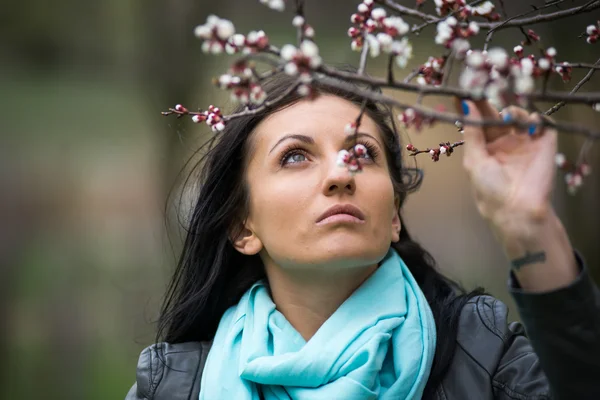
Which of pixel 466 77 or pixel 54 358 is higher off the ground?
pixel 466 77

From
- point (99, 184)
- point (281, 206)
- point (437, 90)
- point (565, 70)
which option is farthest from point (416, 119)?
point (99, 184)

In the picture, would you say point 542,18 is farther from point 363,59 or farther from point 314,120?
point 314,120

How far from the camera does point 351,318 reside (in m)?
1.85

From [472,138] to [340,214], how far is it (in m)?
0.56

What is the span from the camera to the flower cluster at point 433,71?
1.31 m

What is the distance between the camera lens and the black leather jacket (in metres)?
1.20

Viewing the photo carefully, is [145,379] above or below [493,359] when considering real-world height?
below

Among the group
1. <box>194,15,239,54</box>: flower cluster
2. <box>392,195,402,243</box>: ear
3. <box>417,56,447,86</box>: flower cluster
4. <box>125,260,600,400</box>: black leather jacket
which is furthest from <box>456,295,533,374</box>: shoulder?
<box>194,15,239,54</box>: flower cluster

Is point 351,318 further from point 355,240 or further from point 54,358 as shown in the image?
point 54,358

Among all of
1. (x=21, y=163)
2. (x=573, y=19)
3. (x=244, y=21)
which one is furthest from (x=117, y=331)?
(x=573, y=19)

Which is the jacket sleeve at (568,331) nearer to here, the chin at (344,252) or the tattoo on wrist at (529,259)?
the tattoo on wrist at (529,259)

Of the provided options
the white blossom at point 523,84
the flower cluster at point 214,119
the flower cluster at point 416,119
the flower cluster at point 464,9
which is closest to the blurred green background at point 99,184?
the flower cluster at point 214,119

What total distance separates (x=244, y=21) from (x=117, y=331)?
241 centimetres

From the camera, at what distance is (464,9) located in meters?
1.36
